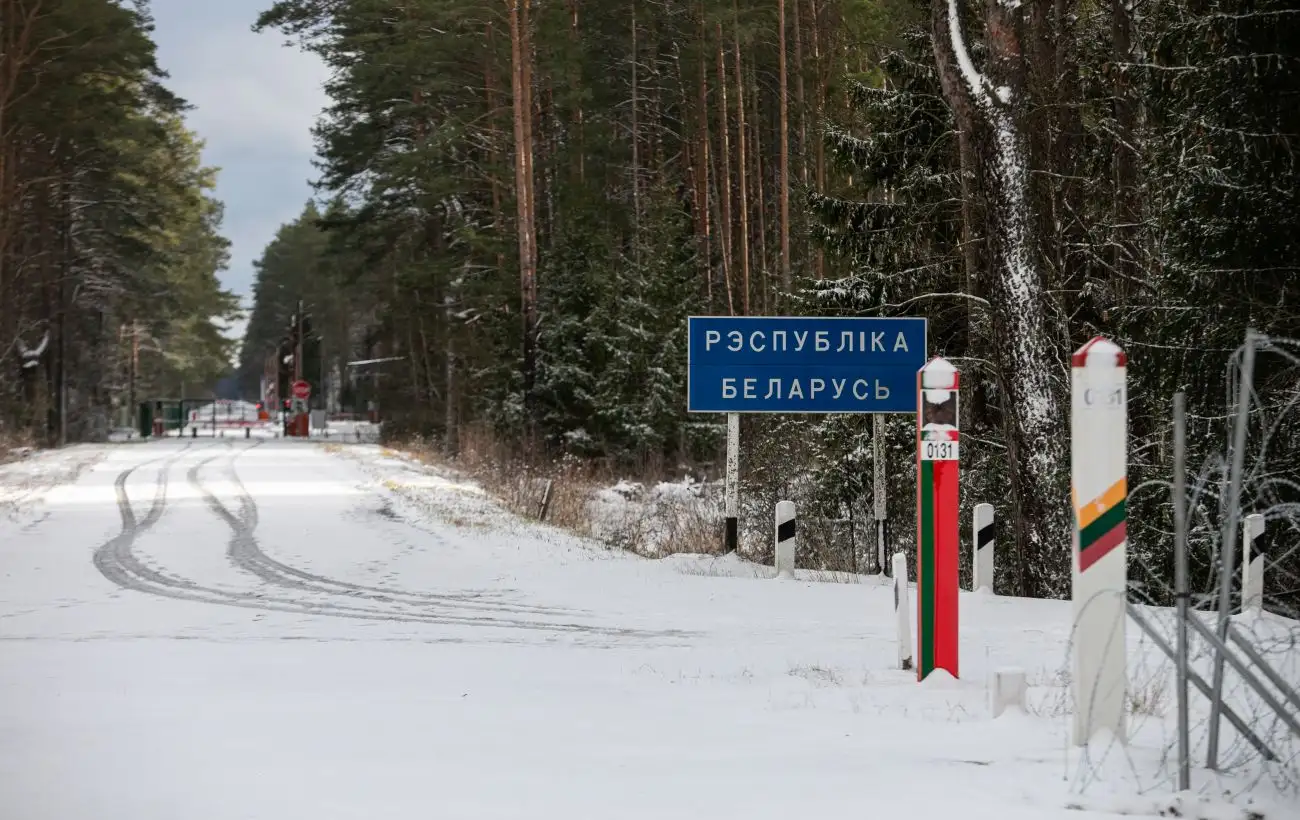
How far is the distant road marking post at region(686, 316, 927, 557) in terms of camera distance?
16.5 metres

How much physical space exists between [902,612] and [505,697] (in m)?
2.62

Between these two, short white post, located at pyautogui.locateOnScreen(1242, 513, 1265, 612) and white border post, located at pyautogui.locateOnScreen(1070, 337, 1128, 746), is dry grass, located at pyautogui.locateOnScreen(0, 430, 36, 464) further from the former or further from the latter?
white border post, located at pyautogui.locateOnScreen(1070, 337, 1128, 746)

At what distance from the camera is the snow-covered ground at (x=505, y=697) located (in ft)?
17.5

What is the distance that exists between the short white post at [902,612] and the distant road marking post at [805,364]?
783 cm

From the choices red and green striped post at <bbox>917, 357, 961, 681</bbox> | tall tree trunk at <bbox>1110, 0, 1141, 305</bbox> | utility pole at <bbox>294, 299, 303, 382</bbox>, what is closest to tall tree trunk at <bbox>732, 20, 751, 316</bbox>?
tall tree trunk at <bbox>1110, 0, 1141, 305</bbox>

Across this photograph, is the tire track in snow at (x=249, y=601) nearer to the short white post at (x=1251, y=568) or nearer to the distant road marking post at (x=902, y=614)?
the distant road marking post at (x=902, y=614)

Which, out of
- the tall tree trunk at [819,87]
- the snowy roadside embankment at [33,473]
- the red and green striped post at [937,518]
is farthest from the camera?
the tall tree trunk at [819,87]

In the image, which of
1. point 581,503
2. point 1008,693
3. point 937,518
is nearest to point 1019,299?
point 937,518

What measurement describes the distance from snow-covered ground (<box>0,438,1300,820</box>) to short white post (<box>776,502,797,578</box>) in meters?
0.49

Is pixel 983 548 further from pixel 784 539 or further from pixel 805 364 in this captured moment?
pixel 805 364

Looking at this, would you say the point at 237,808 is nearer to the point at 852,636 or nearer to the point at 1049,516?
the point at 852,636

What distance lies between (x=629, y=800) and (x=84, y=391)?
57608 millimetres

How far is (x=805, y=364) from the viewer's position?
16609mm

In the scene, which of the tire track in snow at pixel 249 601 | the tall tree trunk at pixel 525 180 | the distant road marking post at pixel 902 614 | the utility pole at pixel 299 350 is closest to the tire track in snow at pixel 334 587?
the tire track in snow at pixel 249 601
